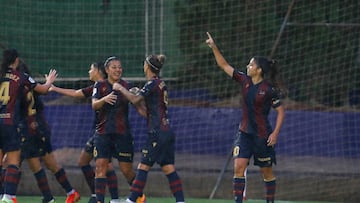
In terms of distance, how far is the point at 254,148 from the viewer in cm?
1400

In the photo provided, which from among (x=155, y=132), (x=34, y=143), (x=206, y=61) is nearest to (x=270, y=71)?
(x=155, y=132)

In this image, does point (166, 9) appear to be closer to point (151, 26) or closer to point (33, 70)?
point (151, 26)

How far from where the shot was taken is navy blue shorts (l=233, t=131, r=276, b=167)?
13938 mm

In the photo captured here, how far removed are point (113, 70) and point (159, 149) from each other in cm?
118

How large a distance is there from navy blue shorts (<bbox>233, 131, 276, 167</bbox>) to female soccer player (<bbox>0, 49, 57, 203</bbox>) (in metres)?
2.71

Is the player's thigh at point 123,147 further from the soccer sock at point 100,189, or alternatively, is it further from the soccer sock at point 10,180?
the soccer sock at point 10,180

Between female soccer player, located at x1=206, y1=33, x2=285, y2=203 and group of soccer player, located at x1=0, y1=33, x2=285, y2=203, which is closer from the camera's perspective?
group of soccer player, located at x1=0, y1=33, x2=285, y2=203

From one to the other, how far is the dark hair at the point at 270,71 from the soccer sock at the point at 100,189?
2.44m

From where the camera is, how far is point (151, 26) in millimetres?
18469

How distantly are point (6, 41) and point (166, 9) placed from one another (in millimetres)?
2665

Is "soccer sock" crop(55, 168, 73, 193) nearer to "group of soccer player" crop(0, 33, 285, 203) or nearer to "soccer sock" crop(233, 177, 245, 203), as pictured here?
Answer: "group of soccer player" crop(0, 33, 285, 203)

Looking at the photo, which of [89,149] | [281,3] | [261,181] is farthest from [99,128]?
[281,3]

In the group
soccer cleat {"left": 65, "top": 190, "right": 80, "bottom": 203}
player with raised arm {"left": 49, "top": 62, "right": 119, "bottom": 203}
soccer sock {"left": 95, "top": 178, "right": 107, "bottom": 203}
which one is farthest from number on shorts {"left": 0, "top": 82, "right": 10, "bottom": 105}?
soccer cleat {"left": 65, "top": 190, "right": 80, "bottom": 203}

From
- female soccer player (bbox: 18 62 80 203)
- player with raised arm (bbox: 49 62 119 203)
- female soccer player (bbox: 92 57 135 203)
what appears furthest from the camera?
female soccer player (bbox: 18 62 80 203)
